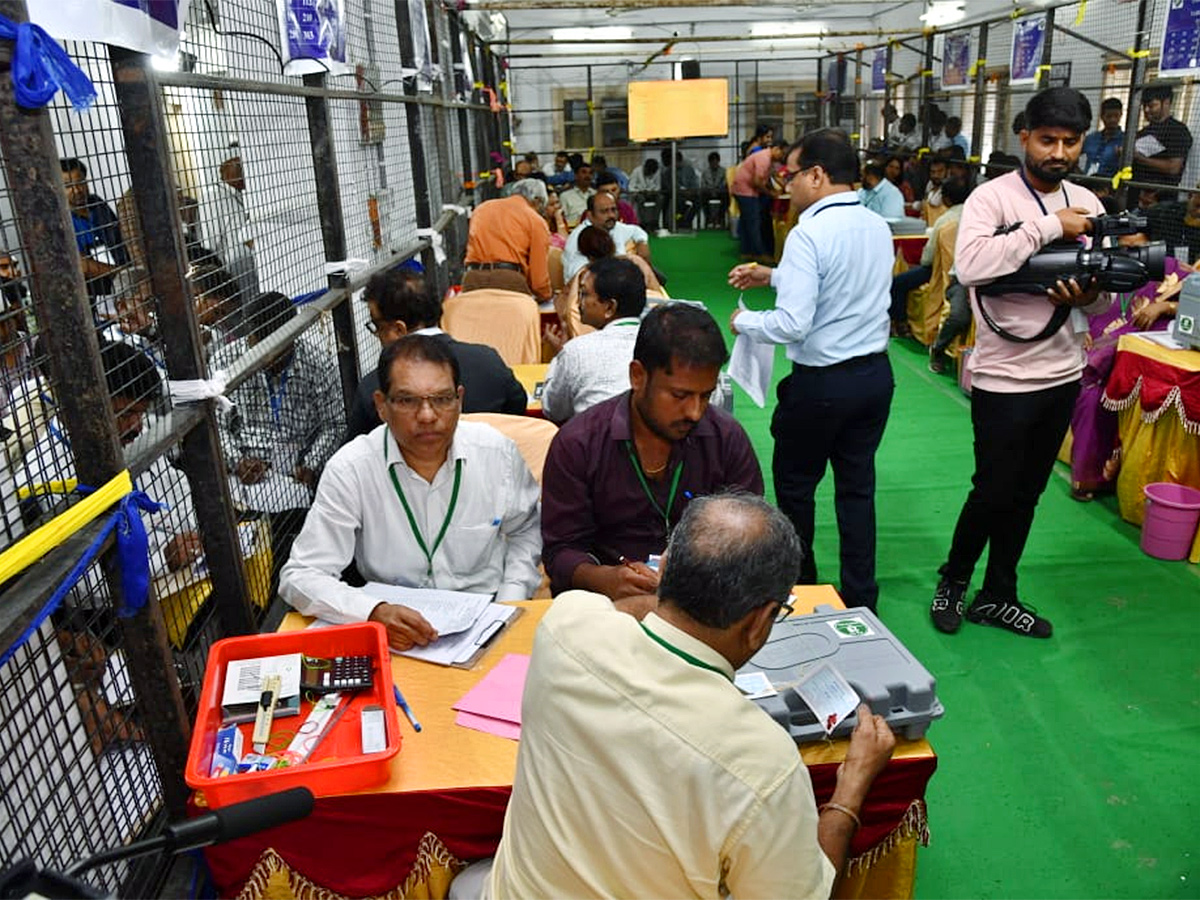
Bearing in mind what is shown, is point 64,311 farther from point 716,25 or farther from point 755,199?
point 716,25

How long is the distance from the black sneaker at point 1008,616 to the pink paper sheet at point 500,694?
83.2 inches

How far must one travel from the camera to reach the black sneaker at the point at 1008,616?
129 inches

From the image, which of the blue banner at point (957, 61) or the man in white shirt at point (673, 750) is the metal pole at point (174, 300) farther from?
the blue banner at point (957, 61)

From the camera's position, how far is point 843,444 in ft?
10.6

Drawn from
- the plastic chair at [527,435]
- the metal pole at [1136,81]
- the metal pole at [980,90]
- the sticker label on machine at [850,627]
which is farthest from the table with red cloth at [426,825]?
the metal pole at [980,90]

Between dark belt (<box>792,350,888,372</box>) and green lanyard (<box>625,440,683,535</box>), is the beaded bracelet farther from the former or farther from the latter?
dark belt (<box>792,350,888,372</box>)

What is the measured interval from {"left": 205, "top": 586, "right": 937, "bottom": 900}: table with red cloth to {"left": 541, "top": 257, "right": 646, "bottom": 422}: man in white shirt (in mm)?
1452

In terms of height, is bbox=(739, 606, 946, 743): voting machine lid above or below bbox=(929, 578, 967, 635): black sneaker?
above

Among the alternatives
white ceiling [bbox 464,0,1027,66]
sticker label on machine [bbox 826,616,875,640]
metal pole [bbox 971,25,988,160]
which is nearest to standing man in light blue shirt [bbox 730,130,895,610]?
sticker label on machine [bbox 826,616,875,640]

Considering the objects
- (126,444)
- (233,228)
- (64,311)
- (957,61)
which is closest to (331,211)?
(233,228)

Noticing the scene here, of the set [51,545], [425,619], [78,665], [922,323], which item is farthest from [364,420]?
[922,323]

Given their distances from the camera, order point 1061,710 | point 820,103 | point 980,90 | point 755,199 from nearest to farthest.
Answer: point 1061,710 < point 980,90 < point 755,199 < point 820,103

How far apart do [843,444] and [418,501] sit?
1627 mm

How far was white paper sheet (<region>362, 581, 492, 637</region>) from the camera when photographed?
2.02m
